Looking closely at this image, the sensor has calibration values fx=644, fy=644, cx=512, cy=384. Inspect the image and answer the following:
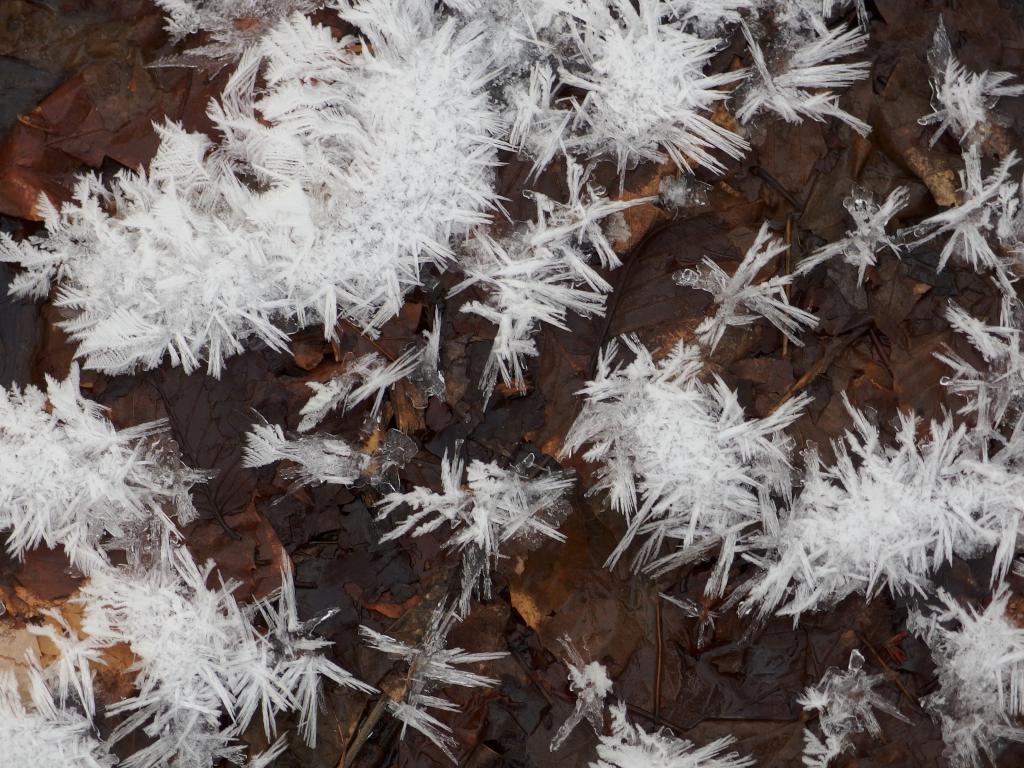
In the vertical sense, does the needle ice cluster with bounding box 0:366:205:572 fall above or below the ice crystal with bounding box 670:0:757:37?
→ below

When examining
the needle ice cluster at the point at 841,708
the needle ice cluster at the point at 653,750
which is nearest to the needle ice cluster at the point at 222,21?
the needle ice cluster at the point at 653,750

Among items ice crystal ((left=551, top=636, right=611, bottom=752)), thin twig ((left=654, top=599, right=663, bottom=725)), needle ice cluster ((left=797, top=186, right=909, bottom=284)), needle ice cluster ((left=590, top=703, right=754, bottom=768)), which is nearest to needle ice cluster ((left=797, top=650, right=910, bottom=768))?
needle ice cluster ((left=590, top=703, right=754, bottom=768))

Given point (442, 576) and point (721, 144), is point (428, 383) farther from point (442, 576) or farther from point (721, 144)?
point (721, 144)

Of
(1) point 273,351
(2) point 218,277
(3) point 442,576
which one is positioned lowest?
(3) point 442,576

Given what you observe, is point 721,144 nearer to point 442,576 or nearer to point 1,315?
point 442,576

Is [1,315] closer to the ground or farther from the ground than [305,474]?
farther from the ground

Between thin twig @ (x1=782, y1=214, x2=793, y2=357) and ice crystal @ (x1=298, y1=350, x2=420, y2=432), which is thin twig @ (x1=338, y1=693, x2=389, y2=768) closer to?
ice crystal @ (x1=298, y1=350, x2=420, y2=432)

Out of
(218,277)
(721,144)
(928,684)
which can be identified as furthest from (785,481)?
(218,277)
